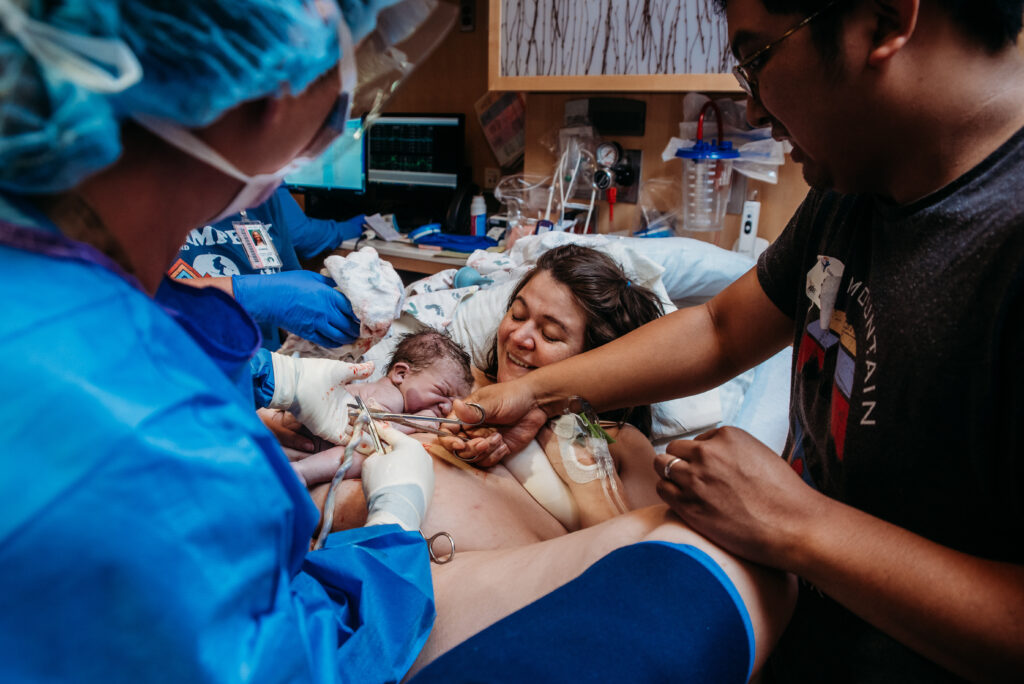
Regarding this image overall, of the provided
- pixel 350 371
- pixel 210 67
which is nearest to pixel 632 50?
pixel 350 371

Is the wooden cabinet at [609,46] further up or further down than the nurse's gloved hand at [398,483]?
further up

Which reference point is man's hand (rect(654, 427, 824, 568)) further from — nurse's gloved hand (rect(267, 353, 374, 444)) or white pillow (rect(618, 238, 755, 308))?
white pillow (rect(618, 238, 755, 308))

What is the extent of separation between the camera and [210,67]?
49 centimetres

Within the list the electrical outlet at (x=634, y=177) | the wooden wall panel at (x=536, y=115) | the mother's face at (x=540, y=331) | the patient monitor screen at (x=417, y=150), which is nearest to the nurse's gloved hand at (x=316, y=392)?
the mother's face at (x=540, y=331)

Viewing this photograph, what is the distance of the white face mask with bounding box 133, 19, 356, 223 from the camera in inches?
19.8

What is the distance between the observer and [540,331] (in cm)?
167

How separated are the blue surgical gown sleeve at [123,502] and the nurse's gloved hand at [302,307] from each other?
0.99m

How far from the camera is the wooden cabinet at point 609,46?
7.38ft

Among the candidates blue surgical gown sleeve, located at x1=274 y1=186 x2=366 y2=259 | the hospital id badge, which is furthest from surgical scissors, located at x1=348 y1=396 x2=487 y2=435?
blue surgical gown sleeve, located at x1=274 y1=186 x2=366 y2=259

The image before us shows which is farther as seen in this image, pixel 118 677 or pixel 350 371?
pixel 350 371

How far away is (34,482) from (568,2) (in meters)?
2.54

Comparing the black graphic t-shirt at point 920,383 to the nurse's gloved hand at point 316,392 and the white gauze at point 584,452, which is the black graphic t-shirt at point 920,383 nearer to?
the white gauze at point 584,452

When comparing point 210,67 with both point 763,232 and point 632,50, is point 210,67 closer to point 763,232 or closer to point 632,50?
point 632,50

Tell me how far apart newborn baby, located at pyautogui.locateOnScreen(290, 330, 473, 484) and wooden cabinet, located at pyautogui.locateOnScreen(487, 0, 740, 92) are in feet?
4.31
